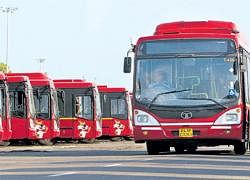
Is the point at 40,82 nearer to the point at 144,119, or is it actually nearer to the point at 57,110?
the point at 57,110

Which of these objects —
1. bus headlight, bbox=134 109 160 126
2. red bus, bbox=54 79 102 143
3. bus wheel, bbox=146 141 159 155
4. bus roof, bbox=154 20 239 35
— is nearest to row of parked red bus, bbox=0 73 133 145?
red bus, bbox=54 79 102 143

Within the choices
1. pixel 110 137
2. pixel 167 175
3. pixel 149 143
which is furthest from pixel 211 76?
pixel 110 137

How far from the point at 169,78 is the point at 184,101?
2.58 feet

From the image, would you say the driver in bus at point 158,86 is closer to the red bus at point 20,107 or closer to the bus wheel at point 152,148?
the bus wheel at point 152,148

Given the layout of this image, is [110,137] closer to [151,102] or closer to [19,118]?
[19,118]

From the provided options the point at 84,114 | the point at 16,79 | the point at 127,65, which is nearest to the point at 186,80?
the point at 127,65

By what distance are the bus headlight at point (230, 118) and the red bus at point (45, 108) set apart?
60.7 ft

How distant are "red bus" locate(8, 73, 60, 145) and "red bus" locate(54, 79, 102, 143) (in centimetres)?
225

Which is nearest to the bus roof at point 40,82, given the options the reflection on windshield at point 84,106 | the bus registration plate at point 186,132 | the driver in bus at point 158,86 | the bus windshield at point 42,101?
the bus windshield at point 42,101

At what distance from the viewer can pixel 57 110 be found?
46031 millimetres

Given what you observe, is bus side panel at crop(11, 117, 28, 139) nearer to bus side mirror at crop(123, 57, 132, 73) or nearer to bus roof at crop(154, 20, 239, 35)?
bus roof at crop(154, 20, 239, 35)

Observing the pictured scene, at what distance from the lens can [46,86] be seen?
147 ft

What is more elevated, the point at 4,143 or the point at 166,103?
the point at 166,103

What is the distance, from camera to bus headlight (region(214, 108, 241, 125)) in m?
26.7
